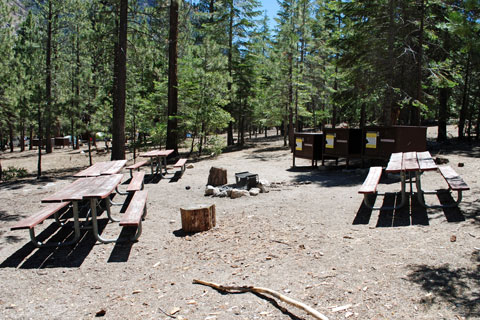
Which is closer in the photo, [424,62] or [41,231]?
[41,231]

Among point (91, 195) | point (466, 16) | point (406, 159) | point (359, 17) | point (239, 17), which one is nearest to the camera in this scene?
point (466, 16)

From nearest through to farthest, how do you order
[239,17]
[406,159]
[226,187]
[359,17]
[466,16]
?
[466,16]
[406,159]
[226,187]
[359,17]
[239,17]

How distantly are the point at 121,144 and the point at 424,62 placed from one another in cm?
1228

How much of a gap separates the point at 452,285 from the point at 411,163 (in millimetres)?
3702

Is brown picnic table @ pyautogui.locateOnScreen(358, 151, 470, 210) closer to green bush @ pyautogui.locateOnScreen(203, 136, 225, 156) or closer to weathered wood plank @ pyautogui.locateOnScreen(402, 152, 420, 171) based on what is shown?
weathered wood plank @ pyautogui.locateOnScreen(402, 152, 420, 171)

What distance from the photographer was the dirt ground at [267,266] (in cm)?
329

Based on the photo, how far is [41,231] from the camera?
619cm

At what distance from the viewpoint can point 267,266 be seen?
4.28m

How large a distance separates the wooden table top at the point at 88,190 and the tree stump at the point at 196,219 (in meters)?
1.36

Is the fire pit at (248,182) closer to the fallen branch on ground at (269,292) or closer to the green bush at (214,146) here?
the fallen branch on ground at (269,292)

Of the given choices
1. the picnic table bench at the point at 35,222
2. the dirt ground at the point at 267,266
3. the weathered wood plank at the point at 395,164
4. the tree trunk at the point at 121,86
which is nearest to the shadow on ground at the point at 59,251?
the dirt ground at the point at 267,266

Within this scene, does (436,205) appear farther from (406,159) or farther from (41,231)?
(41,231)

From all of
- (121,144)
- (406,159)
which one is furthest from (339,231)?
(121,144)

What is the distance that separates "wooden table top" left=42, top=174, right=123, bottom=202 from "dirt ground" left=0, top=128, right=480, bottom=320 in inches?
33.0
